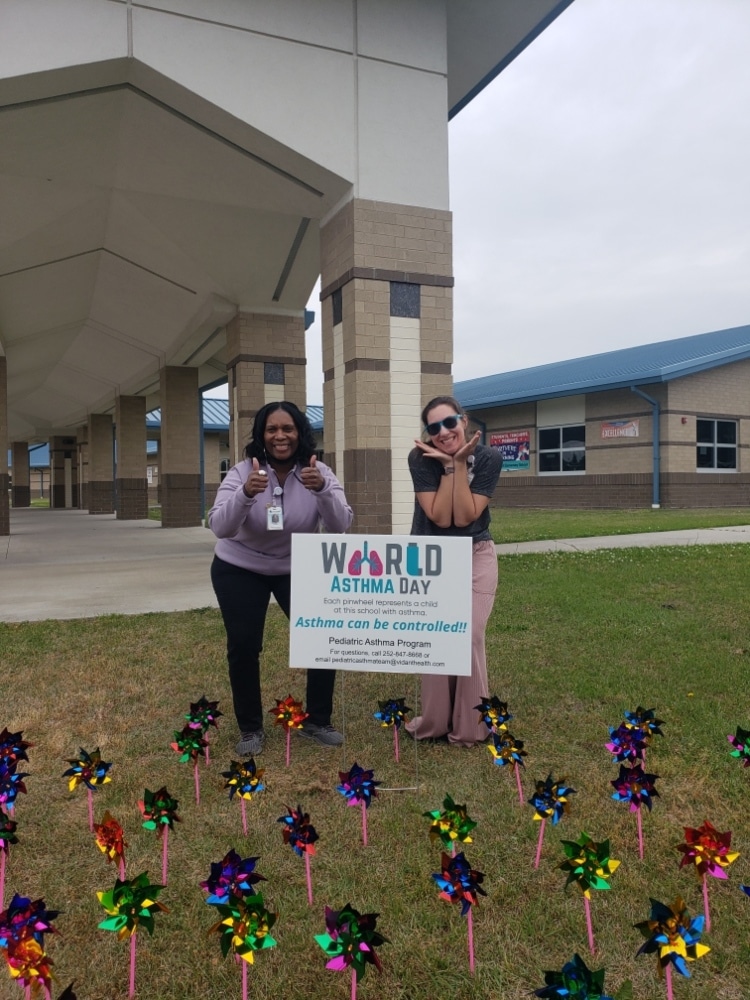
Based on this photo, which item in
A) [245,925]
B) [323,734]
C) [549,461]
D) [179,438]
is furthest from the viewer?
[549,461]

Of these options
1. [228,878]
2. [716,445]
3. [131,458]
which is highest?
[716,445]

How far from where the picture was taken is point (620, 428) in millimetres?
23562

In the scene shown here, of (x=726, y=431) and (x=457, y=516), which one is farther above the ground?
(x=726, y=431)

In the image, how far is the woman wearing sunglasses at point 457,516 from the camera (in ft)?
12.1

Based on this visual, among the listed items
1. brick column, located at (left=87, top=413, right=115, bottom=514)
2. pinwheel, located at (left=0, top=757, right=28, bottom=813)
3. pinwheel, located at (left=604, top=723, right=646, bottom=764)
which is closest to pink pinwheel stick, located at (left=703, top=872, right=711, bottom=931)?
pinwheel, located at (left=604, top=723, right=646, bottom=764)

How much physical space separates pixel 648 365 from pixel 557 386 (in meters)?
3.01

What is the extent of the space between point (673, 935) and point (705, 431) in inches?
939

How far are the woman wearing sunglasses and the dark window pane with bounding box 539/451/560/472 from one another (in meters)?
22.9

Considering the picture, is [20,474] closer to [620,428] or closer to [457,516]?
[620,428]

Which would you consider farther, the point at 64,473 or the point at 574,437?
the point at 64,473

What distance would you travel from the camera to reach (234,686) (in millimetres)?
3895

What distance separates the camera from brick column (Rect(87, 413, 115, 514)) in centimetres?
3139

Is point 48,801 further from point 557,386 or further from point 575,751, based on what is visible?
point 557,386

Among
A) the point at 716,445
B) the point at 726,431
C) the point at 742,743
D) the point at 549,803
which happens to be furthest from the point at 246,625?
the point at 726,431
